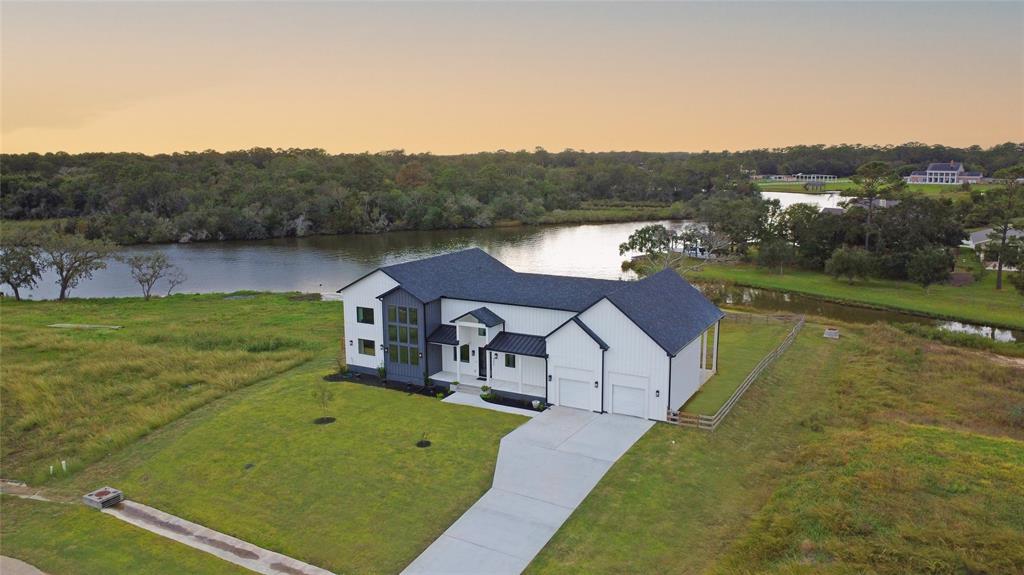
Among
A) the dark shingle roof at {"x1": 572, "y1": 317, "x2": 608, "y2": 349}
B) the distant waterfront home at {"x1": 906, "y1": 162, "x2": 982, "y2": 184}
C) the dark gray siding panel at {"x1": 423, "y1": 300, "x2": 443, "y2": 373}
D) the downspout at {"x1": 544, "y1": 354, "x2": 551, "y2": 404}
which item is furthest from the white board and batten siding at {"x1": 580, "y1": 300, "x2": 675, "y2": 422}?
the distant waterfront home at {"x1": 906, "y1": 162, "x2": 982, "y2": 184}

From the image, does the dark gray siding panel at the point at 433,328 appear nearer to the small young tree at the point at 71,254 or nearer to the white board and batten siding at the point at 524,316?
the white board and batten siding at the point at 524,316

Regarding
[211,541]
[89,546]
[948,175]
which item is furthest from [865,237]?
[948,175]

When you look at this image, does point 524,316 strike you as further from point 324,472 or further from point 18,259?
point 18,259

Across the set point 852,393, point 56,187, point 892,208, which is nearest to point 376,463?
point 852,393

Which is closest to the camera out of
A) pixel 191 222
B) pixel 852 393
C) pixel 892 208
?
pixel 852 393

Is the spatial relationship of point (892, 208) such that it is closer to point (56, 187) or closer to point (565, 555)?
point (565, 555)

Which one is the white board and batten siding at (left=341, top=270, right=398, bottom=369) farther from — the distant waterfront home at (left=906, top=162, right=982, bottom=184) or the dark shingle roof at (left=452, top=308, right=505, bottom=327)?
the distant waterfront home at (left=906, top=162, right=982, bottom=184)
